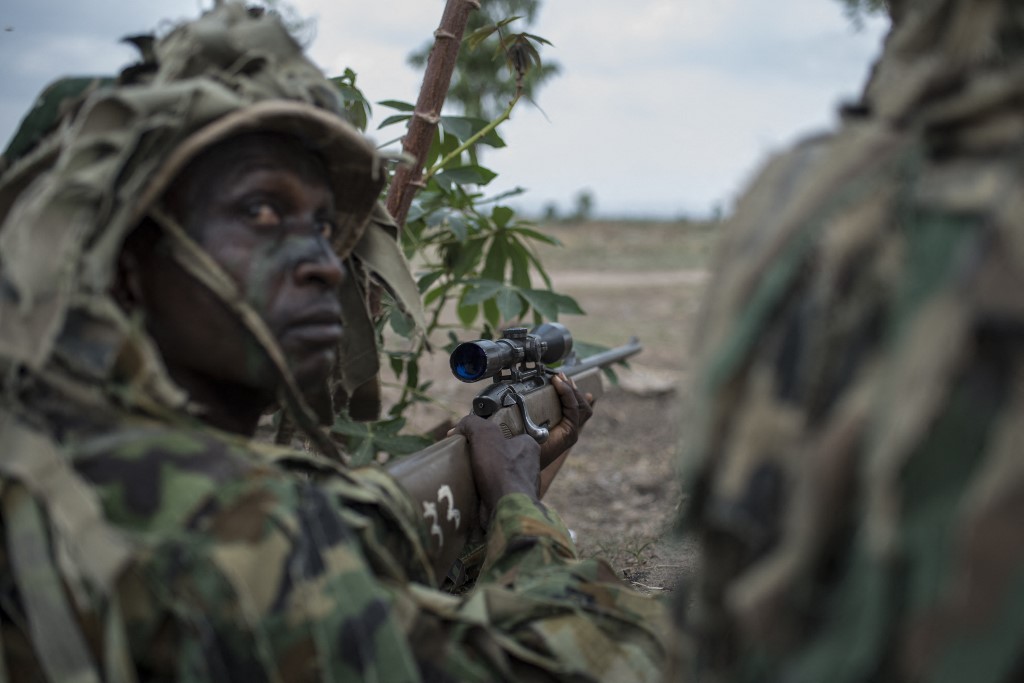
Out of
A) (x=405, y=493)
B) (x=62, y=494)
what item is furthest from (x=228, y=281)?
(x=405, y=493)

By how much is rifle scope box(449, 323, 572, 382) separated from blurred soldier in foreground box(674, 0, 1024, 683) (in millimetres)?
1469

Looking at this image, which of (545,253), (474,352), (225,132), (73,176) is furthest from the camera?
(545,253)

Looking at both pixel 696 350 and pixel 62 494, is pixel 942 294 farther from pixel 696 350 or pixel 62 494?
pixel 62 494

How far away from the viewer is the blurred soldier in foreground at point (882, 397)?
86cm

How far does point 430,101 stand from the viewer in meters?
2.84

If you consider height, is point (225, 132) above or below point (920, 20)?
below

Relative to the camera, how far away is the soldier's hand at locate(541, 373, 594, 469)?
278cm

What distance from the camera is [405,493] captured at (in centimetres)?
189

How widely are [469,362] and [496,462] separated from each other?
37 cm

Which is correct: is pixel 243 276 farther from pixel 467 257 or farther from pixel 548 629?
pixel 467 257

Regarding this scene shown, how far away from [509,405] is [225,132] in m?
1.20

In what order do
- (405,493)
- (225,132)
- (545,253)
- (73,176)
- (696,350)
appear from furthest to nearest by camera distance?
(545,253), (405,493), (225,132), (73,176), (696,350)

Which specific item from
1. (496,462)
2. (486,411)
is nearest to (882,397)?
(496,462)

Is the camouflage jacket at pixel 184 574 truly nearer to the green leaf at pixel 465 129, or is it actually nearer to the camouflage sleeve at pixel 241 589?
the camouflage sleeve at pixel 241 589
